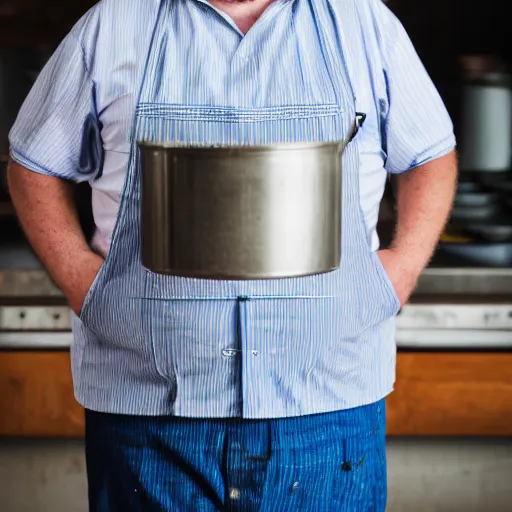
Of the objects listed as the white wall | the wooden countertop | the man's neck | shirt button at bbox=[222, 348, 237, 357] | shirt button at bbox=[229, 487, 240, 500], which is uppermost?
the man's neck

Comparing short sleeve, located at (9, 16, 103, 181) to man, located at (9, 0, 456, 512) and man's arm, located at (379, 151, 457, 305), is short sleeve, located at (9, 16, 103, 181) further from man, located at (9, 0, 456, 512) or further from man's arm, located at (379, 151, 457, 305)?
man's arm, located at (379, 151, 457, 305)

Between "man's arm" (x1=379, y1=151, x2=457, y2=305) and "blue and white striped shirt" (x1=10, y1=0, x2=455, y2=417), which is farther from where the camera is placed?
"man's arm" (x1=379, y1=151, x2=457, y2=305)

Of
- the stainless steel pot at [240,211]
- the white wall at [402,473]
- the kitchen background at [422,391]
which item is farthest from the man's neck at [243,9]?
the white wall at [402,473]

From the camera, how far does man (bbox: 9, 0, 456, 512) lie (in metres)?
1.16

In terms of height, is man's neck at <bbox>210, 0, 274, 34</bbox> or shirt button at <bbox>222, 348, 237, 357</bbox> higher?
man's neck at <bbox>210, 0, 274, 34</bbox>

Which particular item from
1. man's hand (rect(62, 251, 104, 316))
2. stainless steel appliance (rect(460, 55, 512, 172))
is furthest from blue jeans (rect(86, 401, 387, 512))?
stainless steel appliance (rect(460, 55, 512, 172))

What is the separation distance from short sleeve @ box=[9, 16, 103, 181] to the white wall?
0.96 meters

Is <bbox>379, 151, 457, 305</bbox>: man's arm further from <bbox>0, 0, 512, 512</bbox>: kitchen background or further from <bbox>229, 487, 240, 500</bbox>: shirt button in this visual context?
<bbox>0, 0, 512, 512</bbox>: kitchen background

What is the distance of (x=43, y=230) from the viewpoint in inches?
50.9

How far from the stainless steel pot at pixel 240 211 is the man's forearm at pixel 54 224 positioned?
459mm

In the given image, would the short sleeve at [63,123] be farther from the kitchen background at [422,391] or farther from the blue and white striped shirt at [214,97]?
the kitchen background at [422,391]

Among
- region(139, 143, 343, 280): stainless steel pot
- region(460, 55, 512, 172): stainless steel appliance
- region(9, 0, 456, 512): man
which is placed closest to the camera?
region(139, 143, 343, 280): stainless steel pot

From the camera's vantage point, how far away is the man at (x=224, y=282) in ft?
3.79

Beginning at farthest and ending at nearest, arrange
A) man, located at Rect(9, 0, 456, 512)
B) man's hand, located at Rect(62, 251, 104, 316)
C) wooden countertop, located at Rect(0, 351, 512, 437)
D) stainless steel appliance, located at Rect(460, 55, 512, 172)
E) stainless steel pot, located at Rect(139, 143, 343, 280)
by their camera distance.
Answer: stainless steel appliance, located at Rect(460, 55, 512, 172) < wooden countertop, located at Rect(0, 351, 512, 437) < man's hand, located at Rect(62, 251, 104, 316) < man, located at Rect(9, 0, 456, 512) < stainless steel pot, located at Rect(139, 143, 343, 280)
